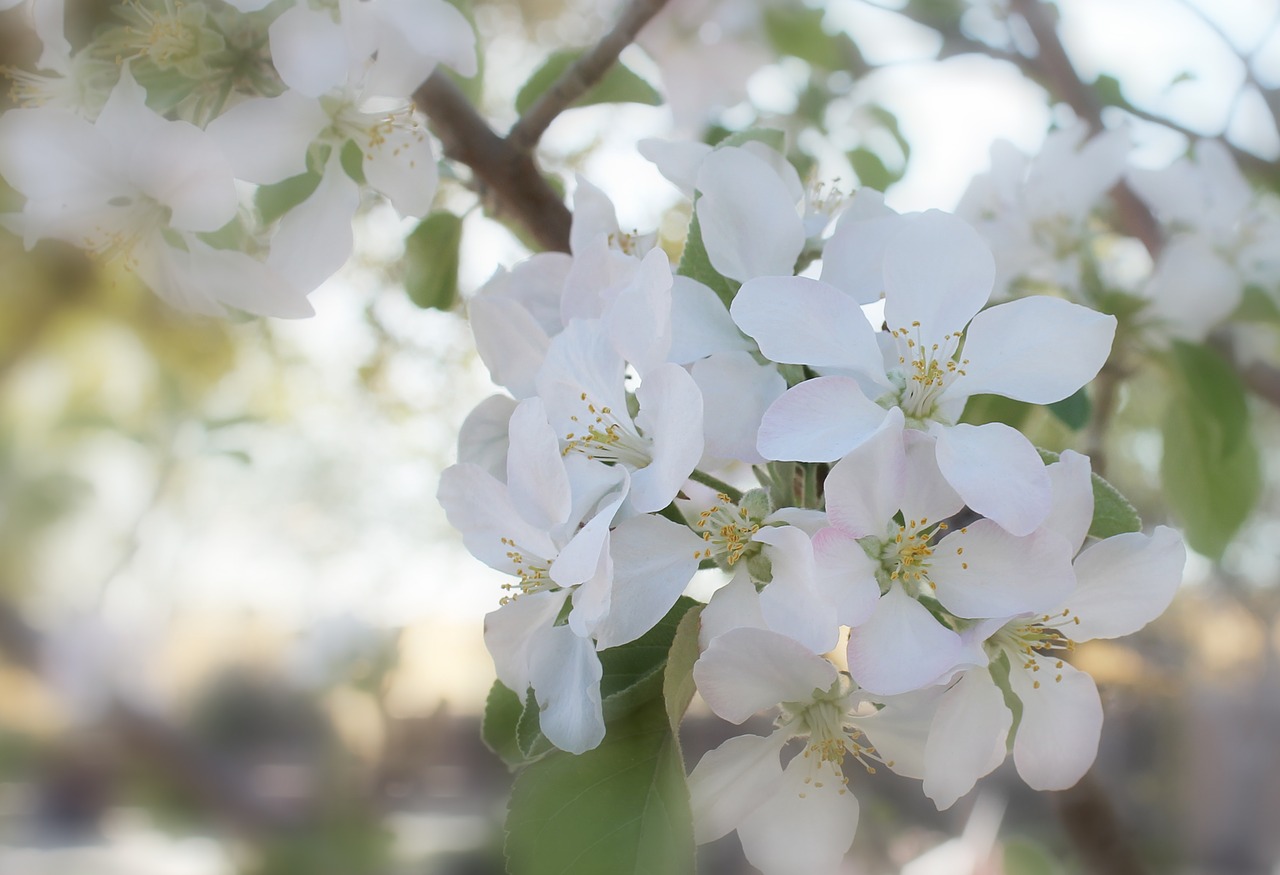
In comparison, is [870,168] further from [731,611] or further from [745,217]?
[731,611]

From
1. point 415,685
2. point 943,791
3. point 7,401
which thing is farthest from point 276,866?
point 7,401

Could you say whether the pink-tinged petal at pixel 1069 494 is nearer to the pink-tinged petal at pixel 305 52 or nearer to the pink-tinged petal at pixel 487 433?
the pink-tinged petal at pixel 487 433

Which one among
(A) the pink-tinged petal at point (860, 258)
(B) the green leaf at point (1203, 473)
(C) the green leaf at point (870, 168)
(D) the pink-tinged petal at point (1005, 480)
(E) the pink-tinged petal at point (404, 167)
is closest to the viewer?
(D) the pink-tinged petal at point (1005, 480)

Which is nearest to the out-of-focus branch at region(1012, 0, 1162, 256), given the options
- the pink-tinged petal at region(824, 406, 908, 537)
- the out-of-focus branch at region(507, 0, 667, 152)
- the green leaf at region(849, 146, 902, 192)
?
the green leaf at region(849, 146, 902, 192)

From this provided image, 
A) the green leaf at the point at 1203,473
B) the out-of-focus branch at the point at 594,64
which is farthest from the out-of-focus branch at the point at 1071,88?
the out-of-focus branch at the point at 594,64

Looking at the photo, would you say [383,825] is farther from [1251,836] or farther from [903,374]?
[1251,836]

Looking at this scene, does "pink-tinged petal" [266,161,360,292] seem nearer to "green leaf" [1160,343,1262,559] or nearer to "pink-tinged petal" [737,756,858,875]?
"pink-tinged petal" [737,756,858,875]
